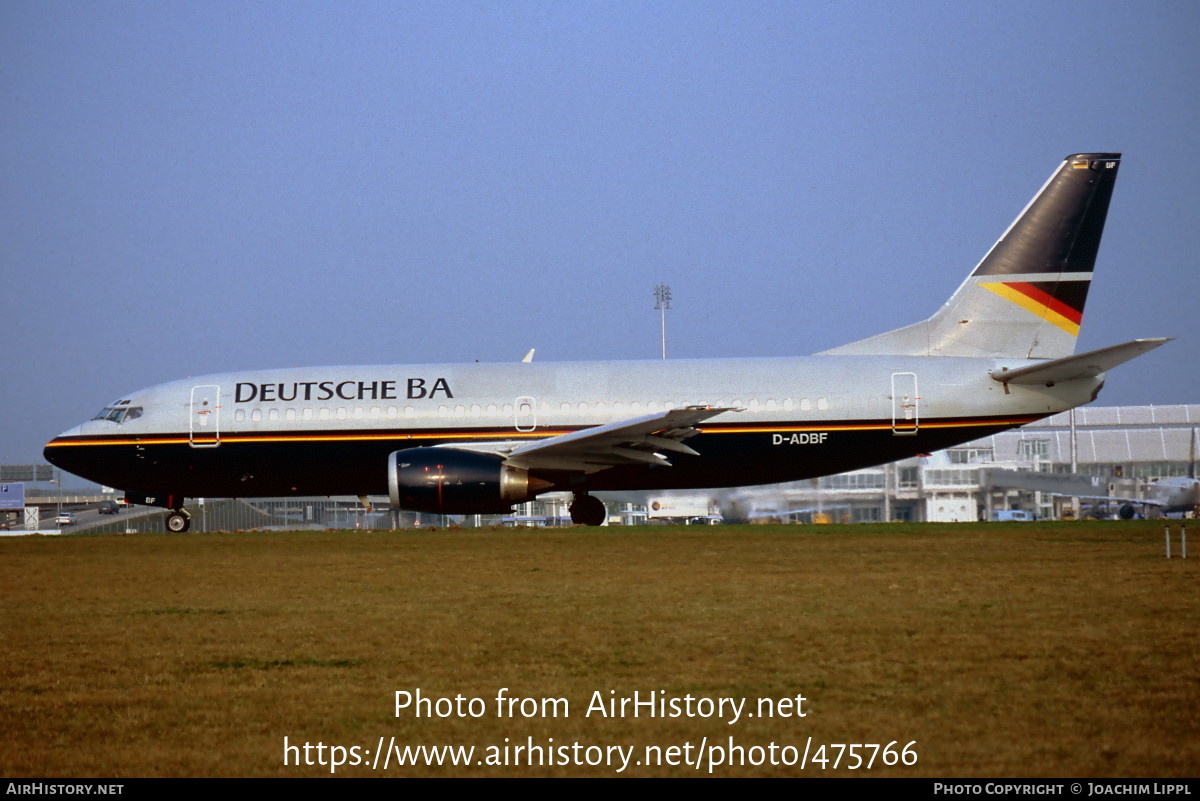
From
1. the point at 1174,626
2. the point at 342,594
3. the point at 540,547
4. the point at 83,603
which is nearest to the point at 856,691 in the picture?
the point at 1174,626

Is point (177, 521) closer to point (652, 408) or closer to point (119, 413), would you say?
point (119, 413)

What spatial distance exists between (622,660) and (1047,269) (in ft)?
62.9

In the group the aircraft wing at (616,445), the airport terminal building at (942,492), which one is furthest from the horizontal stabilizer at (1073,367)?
the aircraft wing at (616,445)

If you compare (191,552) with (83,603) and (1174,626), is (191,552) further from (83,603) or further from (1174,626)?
(1174,626)

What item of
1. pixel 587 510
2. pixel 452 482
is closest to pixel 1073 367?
pixel 587 510

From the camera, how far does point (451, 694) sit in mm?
6555

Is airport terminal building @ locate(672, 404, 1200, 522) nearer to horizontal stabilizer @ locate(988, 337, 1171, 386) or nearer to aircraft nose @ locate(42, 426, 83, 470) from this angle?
horizontal stabilizer @ locate(988, 337, 1171, 386)

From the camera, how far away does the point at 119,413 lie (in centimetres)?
2536

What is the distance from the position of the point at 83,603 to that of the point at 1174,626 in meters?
9.61

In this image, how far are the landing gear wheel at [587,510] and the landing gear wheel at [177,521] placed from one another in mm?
8286

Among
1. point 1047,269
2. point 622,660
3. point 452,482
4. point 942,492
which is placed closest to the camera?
point 622,660

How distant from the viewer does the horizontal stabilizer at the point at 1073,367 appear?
20.7 meters

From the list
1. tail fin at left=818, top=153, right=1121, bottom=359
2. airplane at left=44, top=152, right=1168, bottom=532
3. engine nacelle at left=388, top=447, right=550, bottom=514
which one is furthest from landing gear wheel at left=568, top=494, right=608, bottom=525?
tail fin at left=818, top=153, right=1121, bottom=359

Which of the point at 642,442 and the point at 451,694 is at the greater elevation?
the point at 642,442
